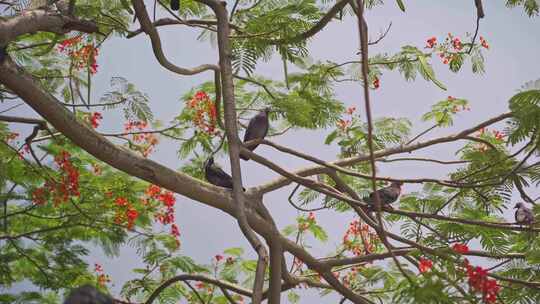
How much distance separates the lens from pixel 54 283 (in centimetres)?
573

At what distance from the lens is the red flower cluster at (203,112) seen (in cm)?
541

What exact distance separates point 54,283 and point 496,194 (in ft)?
13.0

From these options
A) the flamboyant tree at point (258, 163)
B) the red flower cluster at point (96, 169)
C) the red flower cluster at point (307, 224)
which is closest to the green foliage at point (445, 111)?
the flamboyant tree at point (258, 163)

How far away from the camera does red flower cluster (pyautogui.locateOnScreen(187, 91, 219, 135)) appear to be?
213 inches

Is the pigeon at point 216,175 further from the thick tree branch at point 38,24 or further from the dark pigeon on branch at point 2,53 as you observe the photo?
the dark pigeon on branch at point 2,53

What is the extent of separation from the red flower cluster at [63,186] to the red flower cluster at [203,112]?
1.13 meters

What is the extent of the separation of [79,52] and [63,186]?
1.09 meters

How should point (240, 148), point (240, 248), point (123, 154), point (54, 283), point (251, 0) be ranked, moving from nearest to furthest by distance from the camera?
point (240, 148) → point (123, 154) → point (251, 0) → point (54, 283) → point (240, 248)

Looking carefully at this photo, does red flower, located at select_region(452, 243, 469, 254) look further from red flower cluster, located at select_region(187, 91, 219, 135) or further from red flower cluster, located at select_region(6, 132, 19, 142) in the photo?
red flower cluster, located at select_region(6, 132, 19, 142)

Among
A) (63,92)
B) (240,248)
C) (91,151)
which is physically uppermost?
(63,92)

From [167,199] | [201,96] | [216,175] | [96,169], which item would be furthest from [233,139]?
[96,169]

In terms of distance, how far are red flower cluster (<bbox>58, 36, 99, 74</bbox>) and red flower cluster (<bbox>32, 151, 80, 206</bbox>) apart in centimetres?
77

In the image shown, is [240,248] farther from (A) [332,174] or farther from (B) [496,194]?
(B) [496,194]

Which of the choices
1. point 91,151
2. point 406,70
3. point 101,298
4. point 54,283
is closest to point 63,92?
point 54,283
